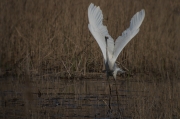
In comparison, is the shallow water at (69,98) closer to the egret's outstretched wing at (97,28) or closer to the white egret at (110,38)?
the white egret at (110,38)

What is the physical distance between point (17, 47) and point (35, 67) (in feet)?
1.67

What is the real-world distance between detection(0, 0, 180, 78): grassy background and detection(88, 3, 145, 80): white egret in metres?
2.22

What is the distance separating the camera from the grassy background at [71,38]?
7133 millimetres

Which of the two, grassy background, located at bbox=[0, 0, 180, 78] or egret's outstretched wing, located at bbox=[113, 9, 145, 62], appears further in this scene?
grassy background, located at bbox=[0, 0, 180, 78]

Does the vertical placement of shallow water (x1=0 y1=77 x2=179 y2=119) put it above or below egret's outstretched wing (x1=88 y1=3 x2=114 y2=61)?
below

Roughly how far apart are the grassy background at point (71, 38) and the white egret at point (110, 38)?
222cm

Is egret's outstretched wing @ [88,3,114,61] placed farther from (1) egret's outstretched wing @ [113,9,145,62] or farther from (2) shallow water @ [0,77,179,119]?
(2) shallow water @ [0,77,179,119]

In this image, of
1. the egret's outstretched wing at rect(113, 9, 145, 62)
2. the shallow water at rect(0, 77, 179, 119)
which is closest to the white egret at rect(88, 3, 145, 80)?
the egret's outstretched wing at rect(113, 9, 145, 62)

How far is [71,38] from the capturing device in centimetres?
733

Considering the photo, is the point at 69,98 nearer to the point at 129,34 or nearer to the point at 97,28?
the point at 97,28

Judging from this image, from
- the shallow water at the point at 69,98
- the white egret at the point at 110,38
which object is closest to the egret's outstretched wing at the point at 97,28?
the white egret at the point at 110,38

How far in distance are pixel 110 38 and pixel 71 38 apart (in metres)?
2.70

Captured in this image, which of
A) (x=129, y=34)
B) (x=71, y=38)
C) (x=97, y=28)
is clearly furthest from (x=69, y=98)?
(x=71, y=38)

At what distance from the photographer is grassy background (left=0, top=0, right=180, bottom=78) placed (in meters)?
7.13
